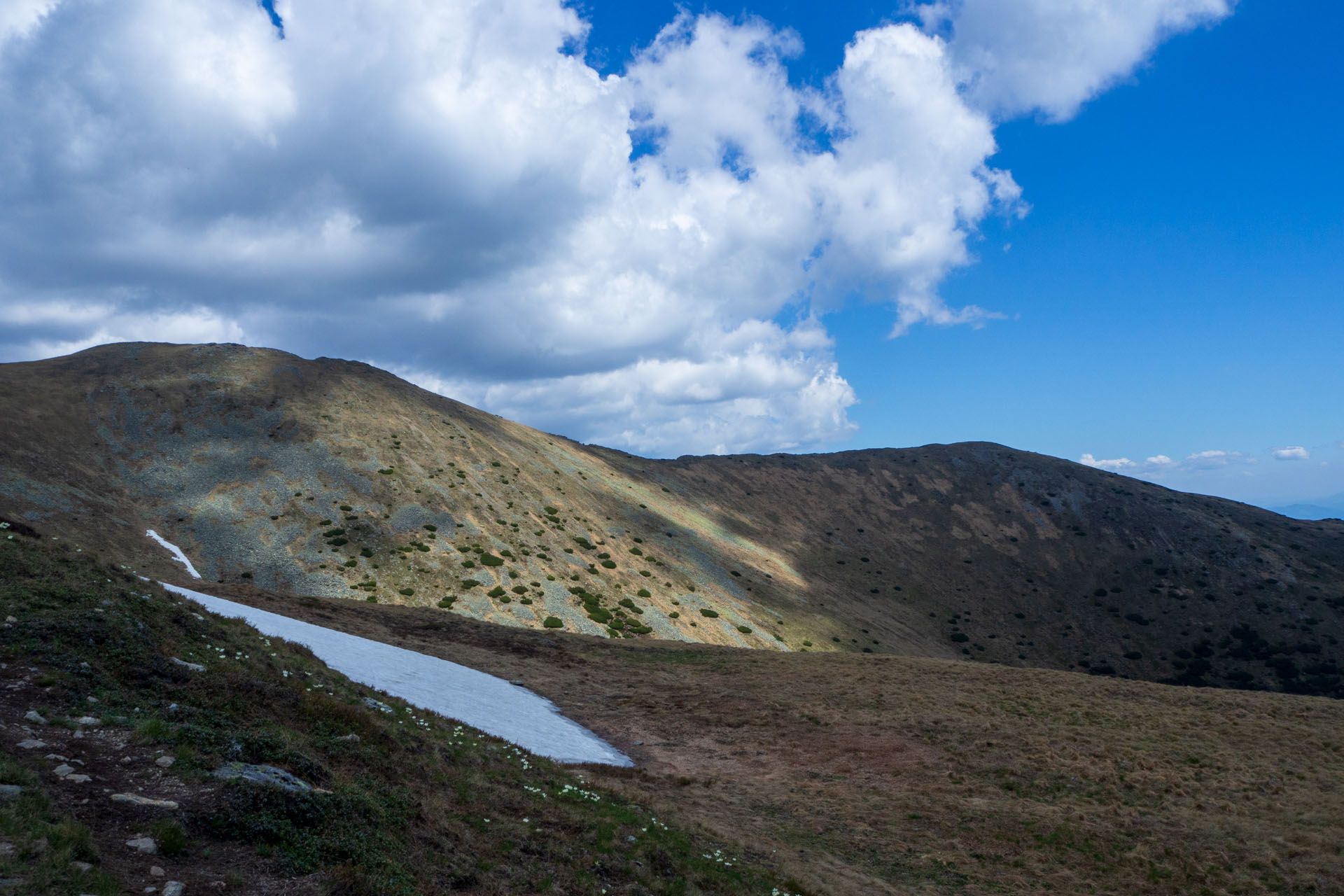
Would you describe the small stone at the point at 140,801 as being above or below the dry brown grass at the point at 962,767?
above

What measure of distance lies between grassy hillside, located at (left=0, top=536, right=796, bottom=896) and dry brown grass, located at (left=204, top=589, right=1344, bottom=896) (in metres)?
4.21

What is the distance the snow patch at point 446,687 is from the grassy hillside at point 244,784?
4.84 m

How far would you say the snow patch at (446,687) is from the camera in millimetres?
24203

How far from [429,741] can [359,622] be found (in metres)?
22.9

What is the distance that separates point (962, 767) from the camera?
2481 centimetres

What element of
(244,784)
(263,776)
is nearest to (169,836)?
(244,784)

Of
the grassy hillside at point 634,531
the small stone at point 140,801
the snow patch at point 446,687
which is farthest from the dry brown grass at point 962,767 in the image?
the grassy hillside at point 634,531

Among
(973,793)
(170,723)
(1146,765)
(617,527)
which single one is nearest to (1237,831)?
(1146,765)

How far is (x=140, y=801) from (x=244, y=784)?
51.8 inches

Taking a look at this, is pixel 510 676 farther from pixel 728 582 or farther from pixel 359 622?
pixel 728 582

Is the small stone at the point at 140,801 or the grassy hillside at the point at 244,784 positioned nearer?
the grassy hillside at the point at 244,784

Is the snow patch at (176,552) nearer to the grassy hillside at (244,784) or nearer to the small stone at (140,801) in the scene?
the grassy hillside at (244,784)

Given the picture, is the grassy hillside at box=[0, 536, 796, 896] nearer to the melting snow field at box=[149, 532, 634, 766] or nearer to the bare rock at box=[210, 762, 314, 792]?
the bare rock at box=[210, 762, 314, 792]

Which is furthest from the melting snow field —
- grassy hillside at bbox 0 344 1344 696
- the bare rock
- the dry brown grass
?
grassy hillside at bbox 0 344 1344 696
